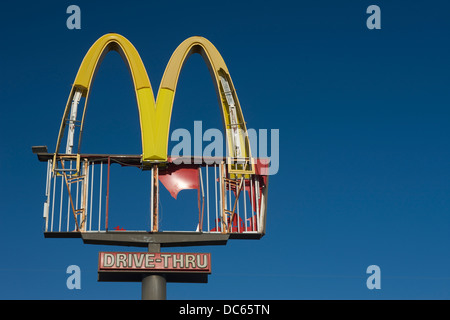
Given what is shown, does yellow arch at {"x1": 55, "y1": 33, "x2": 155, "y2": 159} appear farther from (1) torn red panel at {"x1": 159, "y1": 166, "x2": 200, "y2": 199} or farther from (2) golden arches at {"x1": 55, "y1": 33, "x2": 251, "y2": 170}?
(1) torn red panel at {"x1": 159, "y1": 166, "x2": 200, "y2": 199}

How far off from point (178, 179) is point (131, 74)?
4761mm

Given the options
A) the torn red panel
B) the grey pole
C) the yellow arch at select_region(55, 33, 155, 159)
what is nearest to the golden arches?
the yellow arch at select_region(55, 33, 155, 159)

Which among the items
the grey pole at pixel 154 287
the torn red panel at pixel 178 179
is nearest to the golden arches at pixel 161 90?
the torn red panel at pixel 178 179

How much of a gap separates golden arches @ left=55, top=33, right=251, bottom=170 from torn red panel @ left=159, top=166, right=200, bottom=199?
0.76 m

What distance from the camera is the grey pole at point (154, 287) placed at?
2923 centimetres

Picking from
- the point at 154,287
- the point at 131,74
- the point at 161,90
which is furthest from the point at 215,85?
the point at 154,287

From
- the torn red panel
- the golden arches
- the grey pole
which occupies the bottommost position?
the grey pole

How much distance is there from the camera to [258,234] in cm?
3123

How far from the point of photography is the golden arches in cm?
3141
